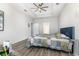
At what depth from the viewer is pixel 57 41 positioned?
1.59 m

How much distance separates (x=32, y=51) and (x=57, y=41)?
1.44 ft

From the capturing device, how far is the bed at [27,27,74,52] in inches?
60.2

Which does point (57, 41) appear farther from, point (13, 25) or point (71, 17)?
point (13, 25)

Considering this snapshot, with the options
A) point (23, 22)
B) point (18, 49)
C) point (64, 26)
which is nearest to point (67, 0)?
point (64, 26)

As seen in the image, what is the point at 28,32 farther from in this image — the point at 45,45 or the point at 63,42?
the point at 63,42

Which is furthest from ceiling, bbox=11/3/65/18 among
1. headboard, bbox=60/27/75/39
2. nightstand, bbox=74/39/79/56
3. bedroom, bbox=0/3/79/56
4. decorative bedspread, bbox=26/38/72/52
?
nightstand, bbox=74/39/79/56

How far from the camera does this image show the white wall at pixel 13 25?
4.95 feet

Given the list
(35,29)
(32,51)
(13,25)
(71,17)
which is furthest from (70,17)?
(13,25)

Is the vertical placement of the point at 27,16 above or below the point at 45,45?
above

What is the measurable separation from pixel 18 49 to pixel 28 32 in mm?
320

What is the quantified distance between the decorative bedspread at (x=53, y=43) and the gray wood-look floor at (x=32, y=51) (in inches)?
2.7

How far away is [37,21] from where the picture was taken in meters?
1.61

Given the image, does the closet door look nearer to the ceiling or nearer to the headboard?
the ceiling

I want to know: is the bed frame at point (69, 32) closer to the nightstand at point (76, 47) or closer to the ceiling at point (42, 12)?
the nightstand at point (76, 47)
